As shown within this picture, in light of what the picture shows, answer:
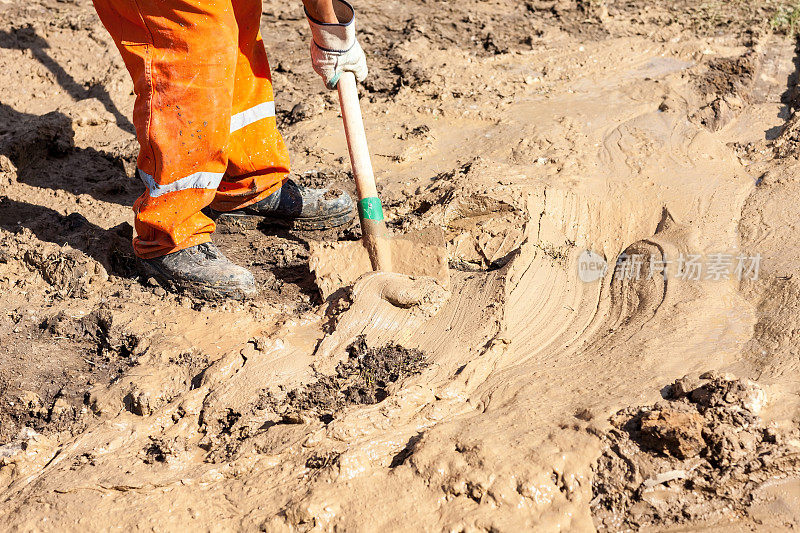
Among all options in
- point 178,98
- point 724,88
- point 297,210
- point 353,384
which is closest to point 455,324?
point 353,384

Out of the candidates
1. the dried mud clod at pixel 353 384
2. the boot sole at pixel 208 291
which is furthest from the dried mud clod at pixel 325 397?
the boot sole at pixel 208 291

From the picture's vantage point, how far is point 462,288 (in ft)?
8.67

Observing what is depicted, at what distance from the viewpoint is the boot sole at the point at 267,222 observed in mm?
3303

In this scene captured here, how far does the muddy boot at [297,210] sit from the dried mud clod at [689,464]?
1868 mm

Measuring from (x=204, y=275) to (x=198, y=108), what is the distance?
2.19ft

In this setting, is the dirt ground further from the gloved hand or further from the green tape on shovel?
the gloved hand

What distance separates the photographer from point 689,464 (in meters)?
1.74

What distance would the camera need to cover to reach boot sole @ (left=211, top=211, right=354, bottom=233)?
330 centimetres

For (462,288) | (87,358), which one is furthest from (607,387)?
(87,358)

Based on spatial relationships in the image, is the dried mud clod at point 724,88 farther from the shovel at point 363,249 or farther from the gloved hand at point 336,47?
the gloved hand at point 336,47

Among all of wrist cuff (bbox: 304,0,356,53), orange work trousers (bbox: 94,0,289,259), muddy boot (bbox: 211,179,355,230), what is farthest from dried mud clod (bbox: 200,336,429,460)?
wrist cuff (bbox: 304,0,356,53)

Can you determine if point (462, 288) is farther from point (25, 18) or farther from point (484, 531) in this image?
point (25, 18)

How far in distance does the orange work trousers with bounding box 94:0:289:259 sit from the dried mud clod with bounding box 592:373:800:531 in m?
1.81

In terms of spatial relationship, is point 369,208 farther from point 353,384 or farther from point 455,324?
point 353,384
